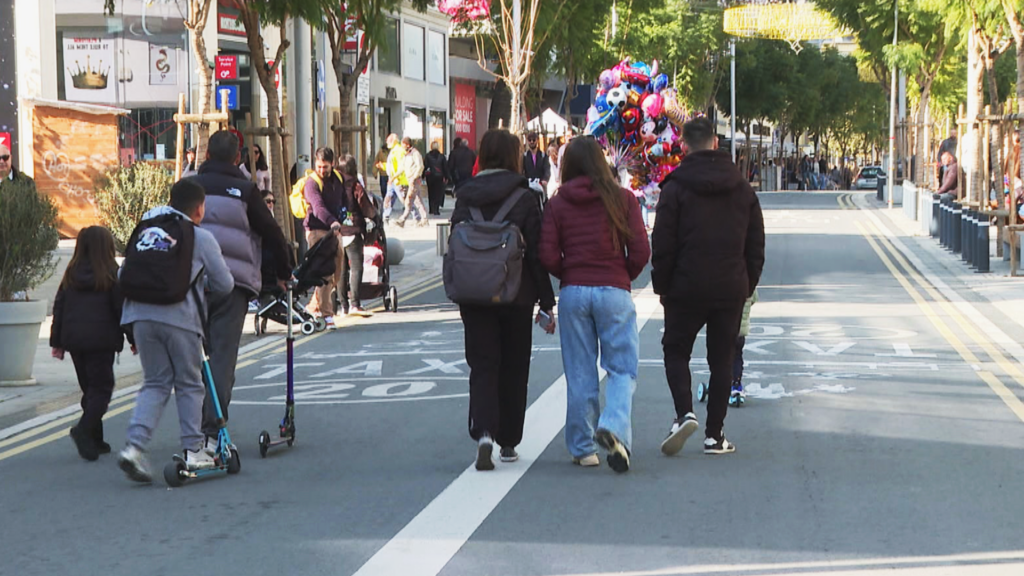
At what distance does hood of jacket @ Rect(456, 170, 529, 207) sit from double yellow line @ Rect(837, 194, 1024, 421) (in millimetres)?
3963

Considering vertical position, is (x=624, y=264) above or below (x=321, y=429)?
above

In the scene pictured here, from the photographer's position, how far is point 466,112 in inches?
2426

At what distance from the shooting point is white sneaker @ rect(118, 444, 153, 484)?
8.24 meters

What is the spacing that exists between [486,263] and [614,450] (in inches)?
45.9

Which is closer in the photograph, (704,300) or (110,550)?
(110,550)

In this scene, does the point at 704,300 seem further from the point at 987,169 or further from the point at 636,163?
the point at 636,163

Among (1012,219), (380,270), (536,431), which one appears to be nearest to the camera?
(536,431)

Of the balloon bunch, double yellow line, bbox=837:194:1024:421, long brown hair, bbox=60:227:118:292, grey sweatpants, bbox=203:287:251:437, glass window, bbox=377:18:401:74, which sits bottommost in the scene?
double yellow line, bbox=837:194:1024:421

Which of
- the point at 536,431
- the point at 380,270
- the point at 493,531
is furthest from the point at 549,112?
the point at 493,531

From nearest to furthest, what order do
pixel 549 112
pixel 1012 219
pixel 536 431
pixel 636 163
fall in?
1. pixel 536 431
2. pixel 1012 219
3. pixel 636 163
4. pixel 549 112

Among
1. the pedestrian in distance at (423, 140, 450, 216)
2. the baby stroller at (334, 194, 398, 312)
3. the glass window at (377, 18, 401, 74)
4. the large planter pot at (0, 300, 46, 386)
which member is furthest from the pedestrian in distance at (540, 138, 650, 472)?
the glass window at (377, 18, 401, 74)

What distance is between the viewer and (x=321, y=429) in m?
10.2

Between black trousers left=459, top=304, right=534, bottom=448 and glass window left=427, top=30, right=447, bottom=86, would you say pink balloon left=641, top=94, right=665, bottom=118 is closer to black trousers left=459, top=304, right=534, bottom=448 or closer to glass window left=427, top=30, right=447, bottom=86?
black trousers left=459, top=304, right=534, bottom=448

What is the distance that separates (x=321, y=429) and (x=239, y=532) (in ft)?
9.83
